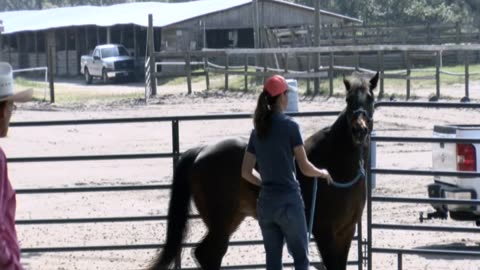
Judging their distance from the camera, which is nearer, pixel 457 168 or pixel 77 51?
pixel 457 168

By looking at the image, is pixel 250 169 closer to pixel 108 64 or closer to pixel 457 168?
pixel 457 168

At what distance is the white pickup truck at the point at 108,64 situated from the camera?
52469 millimetres

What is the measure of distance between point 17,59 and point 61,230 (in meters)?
60.2

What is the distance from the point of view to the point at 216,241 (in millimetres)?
8969

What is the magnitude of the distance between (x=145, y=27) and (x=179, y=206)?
165ft

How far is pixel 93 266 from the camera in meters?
10.8

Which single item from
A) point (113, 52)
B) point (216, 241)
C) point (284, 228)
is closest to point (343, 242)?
point (216, 241)

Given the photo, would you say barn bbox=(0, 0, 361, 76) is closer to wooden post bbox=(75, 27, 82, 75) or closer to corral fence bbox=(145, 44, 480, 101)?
wooden post bbox=(75, 27, 82, 75)

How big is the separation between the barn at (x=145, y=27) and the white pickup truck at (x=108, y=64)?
6.00 ft

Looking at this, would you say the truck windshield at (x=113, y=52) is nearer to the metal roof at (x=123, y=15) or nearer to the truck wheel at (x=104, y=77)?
the truck wheel at (x=104, y=77)

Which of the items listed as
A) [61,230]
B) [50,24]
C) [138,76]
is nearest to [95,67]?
[138,76]

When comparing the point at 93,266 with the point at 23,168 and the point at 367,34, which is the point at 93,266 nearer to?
the point at 23,168

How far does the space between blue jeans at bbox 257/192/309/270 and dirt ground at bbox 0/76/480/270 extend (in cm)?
263

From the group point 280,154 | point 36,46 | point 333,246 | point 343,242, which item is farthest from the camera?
point 36,46
